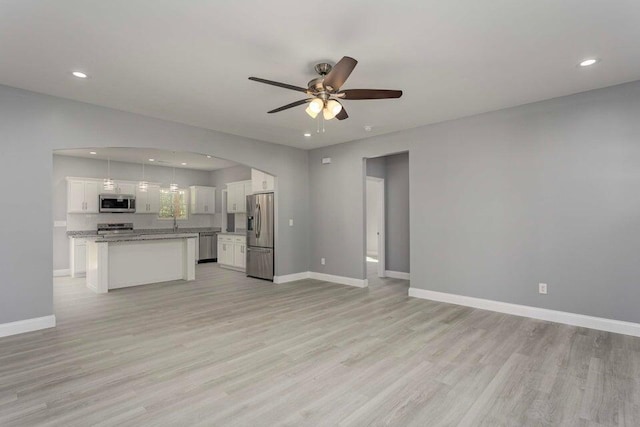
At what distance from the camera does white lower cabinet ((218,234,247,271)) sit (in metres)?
7.86

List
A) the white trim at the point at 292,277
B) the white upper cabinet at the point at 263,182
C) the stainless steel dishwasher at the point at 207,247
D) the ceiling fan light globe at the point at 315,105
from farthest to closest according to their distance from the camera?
the stainless steel dishwasher at the point at 207,247
the white upper cabinet at the point at 263,182
the white trim at the point at 292,277
the ceiling fan light globe at the point at 315,105

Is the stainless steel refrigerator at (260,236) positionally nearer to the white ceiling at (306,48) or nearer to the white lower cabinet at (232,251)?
the white lower cabinet at (232,251)

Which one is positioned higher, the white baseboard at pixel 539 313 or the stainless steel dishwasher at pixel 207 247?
the stainless steel dishwasher at pixel 207 247

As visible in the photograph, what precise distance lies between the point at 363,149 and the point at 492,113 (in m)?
2.26

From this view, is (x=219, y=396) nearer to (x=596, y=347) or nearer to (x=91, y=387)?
(x=91, y=387)

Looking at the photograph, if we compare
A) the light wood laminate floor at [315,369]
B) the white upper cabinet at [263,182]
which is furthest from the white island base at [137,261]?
the white upper cabinet at [263,182]

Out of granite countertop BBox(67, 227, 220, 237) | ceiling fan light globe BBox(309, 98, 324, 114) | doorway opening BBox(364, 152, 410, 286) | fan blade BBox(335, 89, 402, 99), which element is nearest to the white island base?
granite countertop BBox(67, 227, 220, 237)

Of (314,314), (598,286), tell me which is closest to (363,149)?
(314,314)

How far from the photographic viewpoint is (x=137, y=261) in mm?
6250

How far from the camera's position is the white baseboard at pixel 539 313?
142 inches

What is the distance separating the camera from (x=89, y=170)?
7.91 meters

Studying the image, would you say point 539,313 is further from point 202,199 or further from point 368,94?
point 202,199

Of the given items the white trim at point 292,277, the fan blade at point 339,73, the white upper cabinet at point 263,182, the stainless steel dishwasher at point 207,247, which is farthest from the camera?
the stainless steel dishwasher at point 207,247

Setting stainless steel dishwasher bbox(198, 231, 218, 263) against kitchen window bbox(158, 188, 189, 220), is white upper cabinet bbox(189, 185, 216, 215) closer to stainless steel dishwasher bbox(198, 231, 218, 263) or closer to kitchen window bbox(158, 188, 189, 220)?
kitchen window bbox(158, 188, 189, 220)
